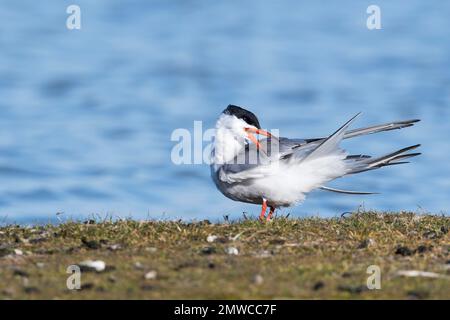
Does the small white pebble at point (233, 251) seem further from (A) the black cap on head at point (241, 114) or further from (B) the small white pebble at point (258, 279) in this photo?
(A) the black cap on head at point (241, 114)

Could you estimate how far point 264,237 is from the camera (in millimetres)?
7207

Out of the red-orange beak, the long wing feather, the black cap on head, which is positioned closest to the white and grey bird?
the long wing feather

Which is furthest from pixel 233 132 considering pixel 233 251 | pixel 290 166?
pixel 233 251

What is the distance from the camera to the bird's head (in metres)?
8.76

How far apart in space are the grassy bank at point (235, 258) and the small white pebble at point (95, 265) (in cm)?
4

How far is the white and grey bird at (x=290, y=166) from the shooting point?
8.31m

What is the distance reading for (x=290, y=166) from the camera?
27.6ft

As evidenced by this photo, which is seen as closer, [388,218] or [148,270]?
[148,270]

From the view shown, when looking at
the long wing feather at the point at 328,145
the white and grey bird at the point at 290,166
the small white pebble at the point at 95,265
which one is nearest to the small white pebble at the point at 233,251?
the small white pebble at the point at 95,265

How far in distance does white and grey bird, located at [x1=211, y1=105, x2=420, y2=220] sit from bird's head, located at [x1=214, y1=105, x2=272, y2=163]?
0.09 meters

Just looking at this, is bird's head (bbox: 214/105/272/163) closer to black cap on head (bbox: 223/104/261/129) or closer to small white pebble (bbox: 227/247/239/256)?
black cap on head (bbox: 223/104/261/129)
